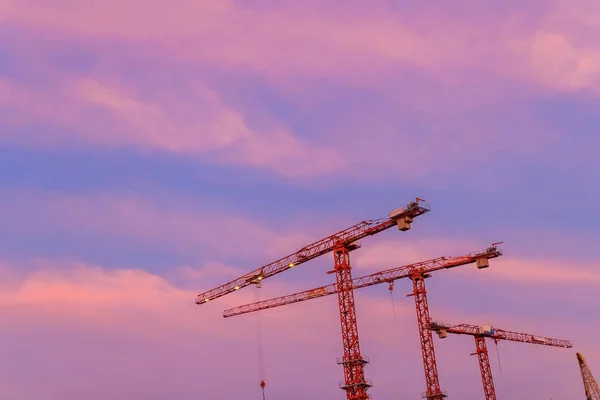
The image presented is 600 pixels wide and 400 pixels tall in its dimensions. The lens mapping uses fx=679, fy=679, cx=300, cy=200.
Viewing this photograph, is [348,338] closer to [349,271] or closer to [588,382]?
[349,271]

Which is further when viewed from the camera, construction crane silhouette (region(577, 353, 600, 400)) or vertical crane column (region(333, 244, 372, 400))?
construction crane silhouette (region(577, 353, 600, 400))

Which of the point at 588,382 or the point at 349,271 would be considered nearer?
the point at 349,271

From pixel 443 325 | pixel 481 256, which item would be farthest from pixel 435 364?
pixel 481 256

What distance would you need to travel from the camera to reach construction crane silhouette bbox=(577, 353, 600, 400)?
639ft

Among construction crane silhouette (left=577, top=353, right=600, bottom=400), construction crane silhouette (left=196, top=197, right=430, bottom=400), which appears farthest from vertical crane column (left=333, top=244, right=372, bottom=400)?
construction crane silhouette (left=577, top=353, right=600, bottom=400)

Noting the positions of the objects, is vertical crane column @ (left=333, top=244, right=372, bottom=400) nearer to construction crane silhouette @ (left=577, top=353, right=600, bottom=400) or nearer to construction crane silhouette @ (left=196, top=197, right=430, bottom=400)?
construction crane silhouette @ (left=196, top=197, right=430, bottom=400)

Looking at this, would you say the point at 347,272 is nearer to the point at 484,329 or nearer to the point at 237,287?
the point at 237,287

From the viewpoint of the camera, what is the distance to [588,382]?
19562 cm

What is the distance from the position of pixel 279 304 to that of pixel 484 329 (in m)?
57.9

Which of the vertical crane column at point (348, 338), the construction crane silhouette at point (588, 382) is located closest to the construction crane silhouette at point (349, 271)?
the vertical crane column at point (348, 338)

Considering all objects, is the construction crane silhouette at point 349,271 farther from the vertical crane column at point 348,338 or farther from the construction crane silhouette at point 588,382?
the construction crane silhouette at point 588,382

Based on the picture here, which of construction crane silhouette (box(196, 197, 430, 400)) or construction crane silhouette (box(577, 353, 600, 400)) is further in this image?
construction crane silhouette (box(577, 353, 600, 400))

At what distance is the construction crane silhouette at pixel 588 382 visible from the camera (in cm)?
19488

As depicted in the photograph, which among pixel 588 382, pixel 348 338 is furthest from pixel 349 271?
pixel 588 382
